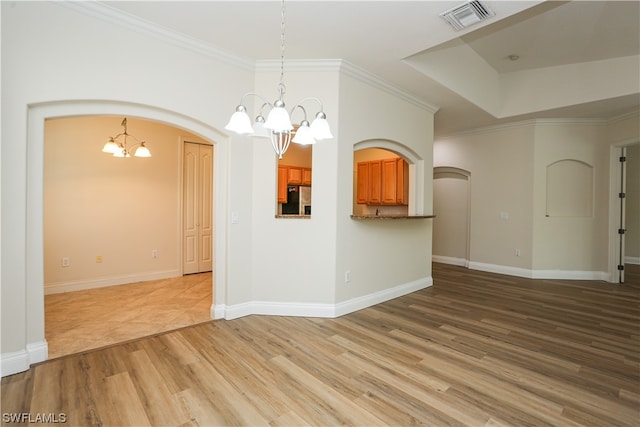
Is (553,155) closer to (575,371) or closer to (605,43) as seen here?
(605,43)

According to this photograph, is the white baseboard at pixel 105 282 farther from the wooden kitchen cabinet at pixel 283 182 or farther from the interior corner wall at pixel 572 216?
the interior corner wall at pixel 572 216

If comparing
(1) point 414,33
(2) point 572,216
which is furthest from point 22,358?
(2) point 572,216

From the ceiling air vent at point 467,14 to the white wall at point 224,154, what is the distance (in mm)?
1267

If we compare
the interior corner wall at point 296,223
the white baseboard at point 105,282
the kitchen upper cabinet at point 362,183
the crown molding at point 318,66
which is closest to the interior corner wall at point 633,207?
the kitchen upper cabinet at point 362,183

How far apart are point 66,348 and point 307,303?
2.38 metres

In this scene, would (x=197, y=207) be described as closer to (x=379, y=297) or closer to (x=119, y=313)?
(x=119, y=313)

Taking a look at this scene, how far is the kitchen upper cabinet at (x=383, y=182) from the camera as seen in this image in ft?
21.8

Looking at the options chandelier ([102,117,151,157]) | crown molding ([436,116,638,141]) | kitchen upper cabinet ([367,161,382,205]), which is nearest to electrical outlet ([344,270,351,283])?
kitchen upper cabinet ([367,161,382,205])

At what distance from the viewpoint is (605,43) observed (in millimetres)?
4273

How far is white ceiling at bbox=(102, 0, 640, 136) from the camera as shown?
276 centimetres

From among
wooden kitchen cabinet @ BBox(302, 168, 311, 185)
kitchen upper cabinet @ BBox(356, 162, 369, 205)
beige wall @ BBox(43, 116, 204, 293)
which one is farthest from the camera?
kitchen upper cabinet @ BBox(356, 162, 369, 205)

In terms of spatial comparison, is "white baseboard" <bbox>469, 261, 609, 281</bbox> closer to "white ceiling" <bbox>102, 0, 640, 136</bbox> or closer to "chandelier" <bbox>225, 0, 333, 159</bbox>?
"white ceiling" <bbox>102, 0, 640, 136</bbox>

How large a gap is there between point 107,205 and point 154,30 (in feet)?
10.4

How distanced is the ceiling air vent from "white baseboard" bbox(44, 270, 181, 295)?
18.6 ft
